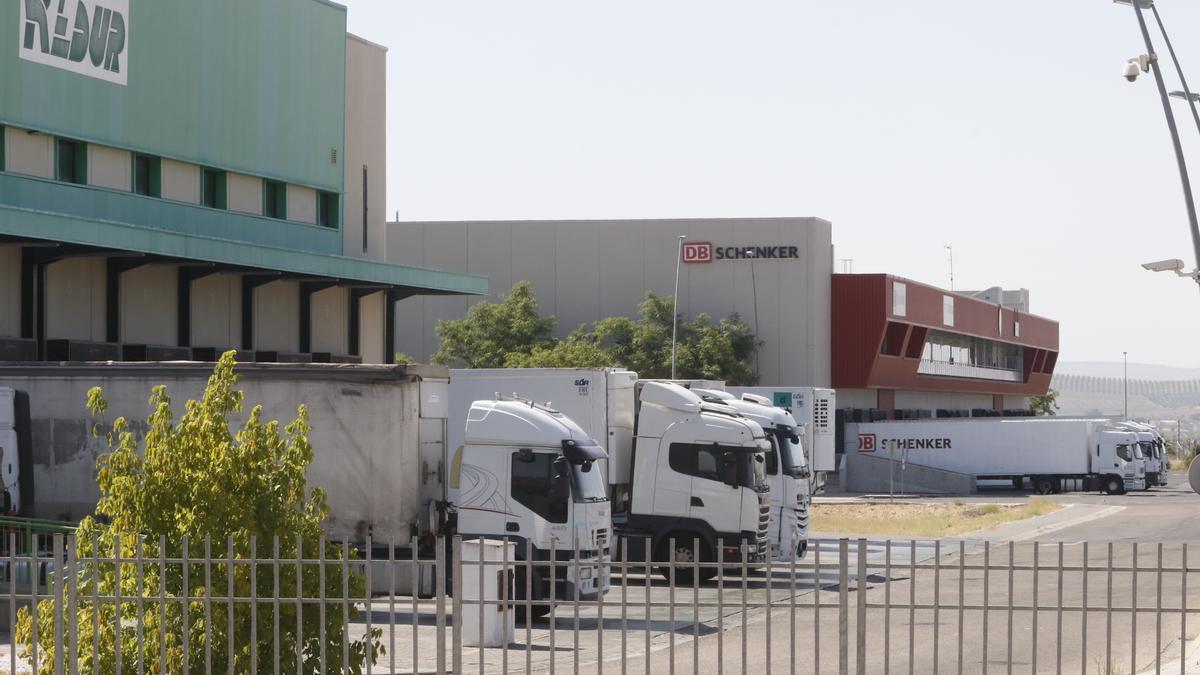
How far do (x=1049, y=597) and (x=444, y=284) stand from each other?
2043 centimetres

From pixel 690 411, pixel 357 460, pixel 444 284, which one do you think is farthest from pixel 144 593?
pixel 444 284

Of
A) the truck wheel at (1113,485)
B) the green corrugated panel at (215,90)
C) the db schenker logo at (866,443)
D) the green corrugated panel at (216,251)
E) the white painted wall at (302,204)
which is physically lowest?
the truck wheel at (1113,485)

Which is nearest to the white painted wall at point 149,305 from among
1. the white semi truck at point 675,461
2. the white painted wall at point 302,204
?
the white painted wall at point 302,204

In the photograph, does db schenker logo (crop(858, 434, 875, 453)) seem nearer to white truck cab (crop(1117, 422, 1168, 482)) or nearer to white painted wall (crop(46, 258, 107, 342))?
white truck cab (crop(1117, 422, 1168, 482))

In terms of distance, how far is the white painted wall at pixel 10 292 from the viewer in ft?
96.5

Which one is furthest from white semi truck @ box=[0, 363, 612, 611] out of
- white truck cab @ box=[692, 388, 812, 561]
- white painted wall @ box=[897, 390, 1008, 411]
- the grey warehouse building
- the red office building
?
white painted wall @ box=[897, 390, 1008, 411]

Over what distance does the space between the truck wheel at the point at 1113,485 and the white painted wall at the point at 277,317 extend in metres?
41.1

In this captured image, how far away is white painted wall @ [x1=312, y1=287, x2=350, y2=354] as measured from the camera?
127 feet

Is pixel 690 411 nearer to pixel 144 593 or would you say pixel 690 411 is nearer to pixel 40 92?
pixel 40 92

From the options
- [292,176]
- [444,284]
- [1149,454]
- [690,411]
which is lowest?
[1149,454]

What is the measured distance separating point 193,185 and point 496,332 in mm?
37768

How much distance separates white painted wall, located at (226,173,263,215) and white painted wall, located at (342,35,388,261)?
3495 millimetres

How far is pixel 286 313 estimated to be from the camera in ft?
123

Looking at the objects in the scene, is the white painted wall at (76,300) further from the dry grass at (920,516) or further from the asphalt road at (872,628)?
the dry grass at (920,516)
